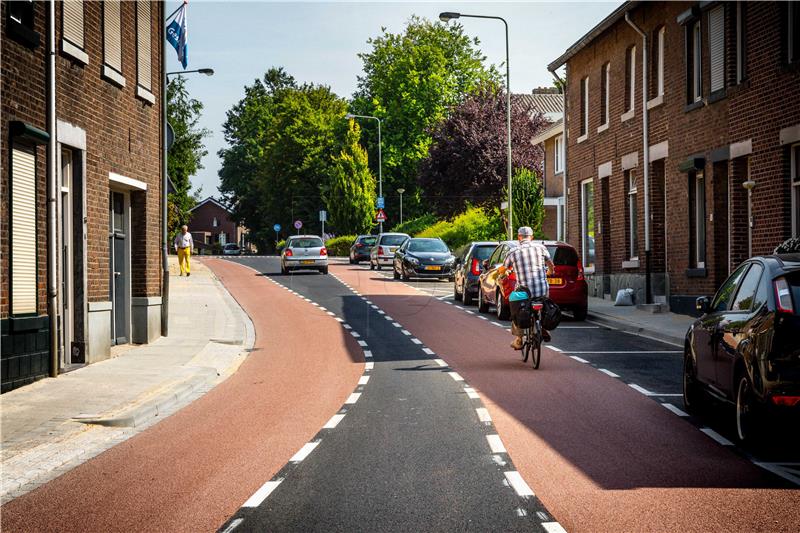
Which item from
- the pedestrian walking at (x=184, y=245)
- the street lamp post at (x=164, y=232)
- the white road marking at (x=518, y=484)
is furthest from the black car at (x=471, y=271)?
the white road marking at (x=518, y=484)

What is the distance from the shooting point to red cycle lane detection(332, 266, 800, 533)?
6.20m

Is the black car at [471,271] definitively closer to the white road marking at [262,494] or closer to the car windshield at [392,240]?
the car windshield at [392,240]

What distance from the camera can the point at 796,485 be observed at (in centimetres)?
706

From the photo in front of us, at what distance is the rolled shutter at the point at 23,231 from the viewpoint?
12656 mm

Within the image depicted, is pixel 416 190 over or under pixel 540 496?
over

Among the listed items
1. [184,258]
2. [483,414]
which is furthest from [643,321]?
[184,258]

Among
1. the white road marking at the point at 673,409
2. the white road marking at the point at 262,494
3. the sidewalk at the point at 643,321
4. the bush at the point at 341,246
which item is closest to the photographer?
the white road marking at the point at 262,494

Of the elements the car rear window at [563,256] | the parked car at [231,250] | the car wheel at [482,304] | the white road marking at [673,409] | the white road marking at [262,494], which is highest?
the parked car at [231,250]

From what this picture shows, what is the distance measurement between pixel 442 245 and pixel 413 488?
31.1m

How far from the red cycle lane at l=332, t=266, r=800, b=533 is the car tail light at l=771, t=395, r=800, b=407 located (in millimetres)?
523

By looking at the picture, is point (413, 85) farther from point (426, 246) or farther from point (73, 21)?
point (73, 21)

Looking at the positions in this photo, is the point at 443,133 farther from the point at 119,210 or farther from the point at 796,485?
the point at 796,485

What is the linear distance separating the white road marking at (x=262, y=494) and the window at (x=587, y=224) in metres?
24.9

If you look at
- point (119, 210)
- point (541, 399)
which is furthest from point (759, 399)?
point (119, 210)
